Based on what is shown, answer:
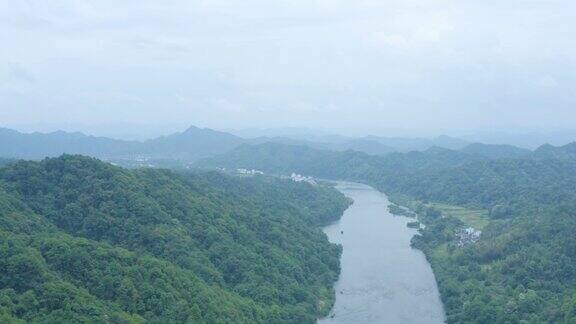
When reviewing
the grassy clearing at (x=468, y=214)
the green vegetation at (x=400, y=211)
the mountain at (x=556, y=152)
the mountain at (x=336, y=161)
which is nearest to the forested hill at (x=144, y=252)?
the grassy clearing at (x=468, y=214)

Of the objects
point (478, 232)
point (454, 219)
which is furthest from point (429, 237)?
point (454, 219)

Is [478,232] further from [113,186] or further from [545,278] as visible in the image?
[113,186]

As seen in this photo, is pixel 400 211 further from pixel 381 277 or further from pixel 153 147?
pixel 153 147

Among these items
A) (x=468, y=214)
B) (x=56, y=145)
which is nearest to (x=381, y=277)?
(x=468, y=214)

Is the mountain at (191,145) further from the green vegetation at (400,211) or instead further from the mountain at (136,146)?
the green vegetation at (400,211)

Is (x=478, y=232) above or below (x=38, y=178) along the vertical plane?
below

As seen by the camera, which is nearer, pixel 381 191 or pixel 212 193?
pixel 212 193
